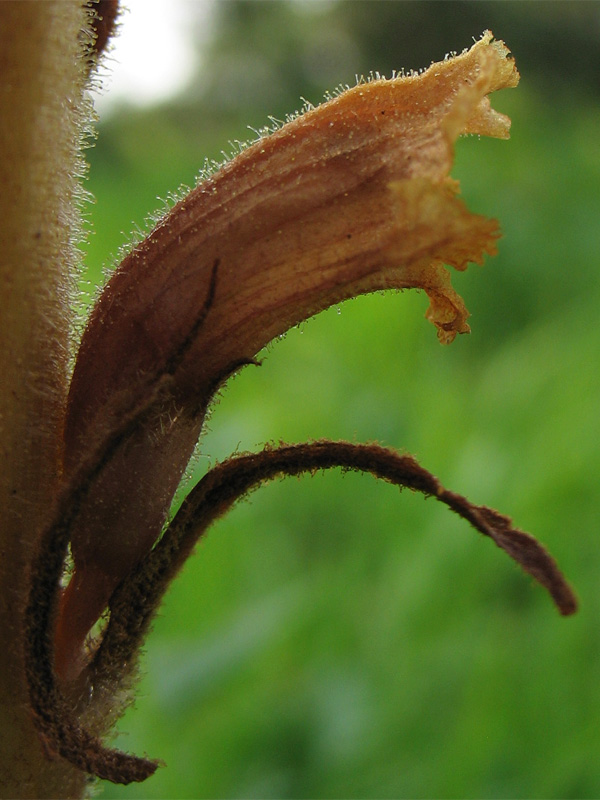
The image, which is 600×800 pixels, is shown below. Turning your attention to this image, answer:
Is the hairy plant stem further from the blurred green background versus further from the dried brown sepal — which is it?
the blurred green background

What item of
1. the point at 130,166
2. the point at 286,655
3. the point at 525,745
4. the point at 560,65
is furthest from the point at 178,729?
the point at 560,65

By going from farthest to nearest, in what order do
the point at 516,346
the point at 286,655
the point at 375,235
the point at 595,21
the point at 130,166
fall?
the point at 595,21
the point at 130,166
the point at 516,346
the point at 286,655
the point at 375,235

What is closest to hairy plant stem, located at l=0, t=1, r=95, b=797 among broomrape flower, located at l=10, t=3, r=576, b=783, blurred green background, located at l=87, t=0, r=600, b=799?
broomrape flower, located at l=10, t=3, r=576, b=783

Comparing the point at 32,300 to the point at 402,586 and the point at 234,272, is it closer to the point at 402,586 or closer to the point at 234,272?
the point at 234,272

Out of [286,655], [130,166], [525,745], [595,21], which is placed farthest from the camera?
[595,21]

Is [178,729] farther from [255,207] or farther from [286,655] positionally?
[255,207]

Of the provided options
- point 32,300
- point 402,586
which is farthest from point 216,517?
point 402,586

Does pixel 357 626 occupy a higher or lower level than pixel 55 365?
higher
